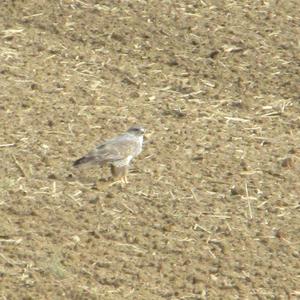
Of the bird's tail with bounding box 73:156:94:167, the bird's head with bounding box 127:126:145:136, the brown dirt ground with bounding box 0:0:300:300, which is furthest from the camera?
the bird's head with bounding box 127:126:145:136

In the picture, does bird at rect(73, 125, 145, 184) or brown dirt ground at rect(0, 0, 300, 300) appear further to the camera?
bird at rect(73, 125, 145, 184)

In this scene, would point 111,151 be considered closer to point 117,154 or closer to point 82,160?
point 117,154

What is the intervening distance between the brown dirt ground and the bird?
155 millimetres

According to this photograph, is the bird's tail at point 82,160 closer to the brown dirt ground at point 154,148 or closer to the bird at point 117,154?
the bird at point 117,154

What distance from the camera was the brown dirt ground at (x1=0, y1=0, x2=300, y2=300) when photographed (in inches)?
314

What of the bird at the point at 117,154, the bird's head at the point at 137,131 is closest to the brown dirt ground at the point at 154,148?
the bird at the point at 117,154

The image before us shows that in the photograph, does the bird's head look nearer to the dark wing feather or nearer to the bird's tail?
the dark wing feather

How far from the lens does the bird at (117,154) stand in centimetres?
917

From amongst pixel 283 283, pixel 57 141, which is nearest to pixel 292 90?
pixel 57 141

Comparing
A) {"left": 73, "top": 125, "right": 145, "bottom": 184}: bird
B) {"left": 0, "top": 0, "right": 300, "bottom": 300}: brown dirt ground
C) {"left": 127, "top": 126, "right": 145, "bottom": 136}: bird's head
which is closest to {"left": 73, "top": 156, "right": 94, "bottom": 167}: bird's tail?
{"left": 73, "top": 125, "right": 145, "bottom": 184}: bird

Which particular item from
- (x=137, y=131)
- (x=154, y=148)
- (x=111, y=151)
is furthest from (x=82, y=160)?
(x=154, y=148)

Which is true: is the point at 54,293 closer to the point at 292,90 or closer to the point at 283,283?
the point at 283,283

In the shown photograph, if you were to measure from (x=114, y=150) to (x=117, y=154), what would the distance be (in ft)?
0.15

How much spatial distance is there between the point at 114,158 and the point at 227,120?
1.89 metres
